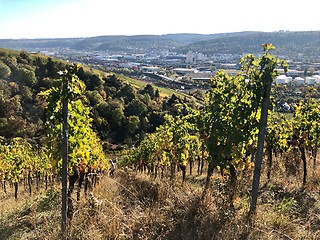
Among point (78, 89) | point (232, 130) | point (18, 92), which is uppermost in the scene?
point (78, 89)

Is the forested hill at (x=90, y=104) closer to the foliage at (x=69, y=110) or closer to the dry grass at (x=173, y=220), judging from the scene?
the foliage at (x=69, y=110)

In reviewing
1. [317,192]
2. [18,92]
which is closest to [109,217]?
[317,192]

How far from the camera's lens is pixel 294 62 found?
169 m

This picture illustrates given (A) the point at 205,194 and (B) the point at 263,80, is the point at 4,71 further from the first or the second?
(B) the point at 263,80

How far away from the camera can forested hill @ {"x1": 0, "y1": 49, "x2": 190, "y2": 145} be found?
5097 cm

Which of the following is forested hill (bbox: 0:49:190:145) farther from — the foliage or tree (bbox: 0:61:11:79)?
the foliage

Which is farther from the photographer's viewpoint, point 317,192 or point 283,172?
point 283,172

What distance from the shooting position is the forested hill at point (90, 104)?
2007 inches

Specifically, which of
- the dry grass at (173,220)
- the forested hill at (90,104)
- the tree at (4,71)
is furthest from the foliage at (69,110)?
the tree at (4,71)

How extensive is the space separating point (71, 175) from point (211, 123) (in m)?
3.49

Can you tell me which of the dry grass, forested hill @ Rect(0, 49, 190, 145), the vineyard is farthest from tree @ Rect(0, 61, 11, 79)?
the dry grass

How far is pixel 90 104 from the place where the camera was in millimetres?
53000

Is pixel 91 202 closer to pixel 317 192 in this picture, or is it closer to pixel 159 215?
pixel 159 215

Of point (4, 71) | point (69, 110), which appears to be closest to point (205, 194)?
point (69, 110)
